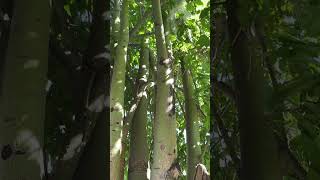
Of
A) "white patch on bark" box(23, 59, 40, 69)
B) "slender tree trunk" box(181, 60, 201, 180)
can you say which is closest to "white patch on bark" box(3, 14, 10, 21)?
"white patch on bark" box(23, 59, 40, 69)

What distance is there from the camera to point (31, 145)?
1.03 m

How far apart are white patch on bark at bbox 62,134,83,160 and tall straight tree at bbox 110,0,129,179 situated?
4.32 metres

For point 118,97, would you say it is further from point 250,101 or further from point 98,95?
point 250,101

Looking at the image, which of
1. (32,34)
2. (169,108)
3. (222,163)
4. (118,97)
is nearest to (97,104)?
(32,34)

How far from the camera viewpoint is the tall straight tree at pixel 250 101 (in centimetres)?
88

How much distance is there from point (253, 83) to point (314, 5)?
288 millimetres

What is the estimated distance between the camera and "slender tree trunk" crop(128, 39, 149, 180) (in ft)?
23.1

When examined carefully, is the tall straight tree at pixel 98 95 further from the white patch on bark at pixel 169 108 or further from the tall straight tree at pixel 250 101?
the white patch on bark at pixel 169 108

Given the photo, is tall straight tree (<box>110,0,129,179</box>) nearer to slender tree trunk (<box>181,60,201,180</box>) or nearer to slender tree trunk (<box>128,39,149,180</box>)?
slender tree trunk (<box>128,39,149,180</box>)

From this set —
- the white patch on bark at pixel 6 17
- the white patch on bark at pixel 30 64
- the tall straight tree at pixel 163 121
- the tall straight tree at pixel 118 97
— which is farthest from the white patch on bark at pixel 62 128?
the tall straight tree at pixel 163 121

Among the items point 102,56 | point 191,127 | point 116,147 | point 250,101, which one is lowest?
point 116,147

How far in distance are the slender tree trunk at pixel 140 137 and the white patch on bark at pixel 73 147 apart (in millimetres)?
5819

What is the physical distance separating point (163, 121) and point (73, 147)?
4886 millimetres

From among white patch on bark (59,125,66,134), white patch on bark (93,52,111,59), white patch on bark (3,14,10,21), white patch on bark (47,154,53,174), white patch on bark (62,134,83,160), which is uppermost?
white patch on bark (3,14,10,21)
